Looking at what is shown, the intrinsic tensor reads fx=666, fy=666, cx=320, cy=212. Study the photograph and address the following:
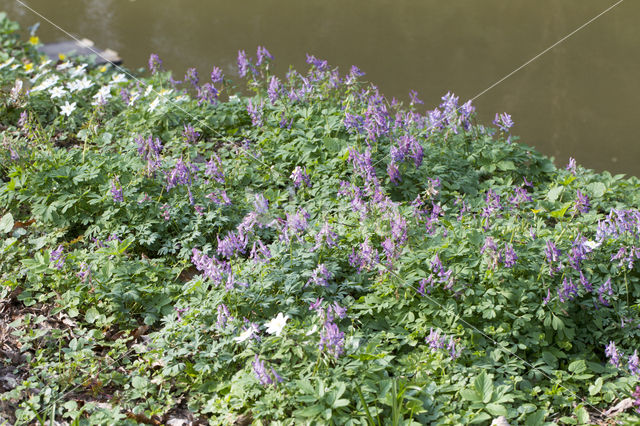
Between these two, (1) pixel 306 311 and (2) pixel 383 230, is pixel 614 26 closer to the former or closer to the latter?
(2) pixel 383 230

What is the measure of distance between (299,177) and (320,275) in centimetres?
102

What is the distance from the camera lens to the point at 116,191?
13.1ft

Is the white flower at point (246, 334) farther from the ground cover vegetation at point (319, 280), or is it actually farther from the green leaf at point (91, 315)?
the green leaf at point (91, 315)

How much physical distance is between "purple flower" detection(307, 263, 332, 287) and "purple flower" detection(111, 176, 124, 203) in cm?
139

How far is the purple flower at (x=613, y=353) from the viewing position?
313 cm

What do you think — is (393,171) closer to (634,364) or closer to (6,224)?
(634,364)

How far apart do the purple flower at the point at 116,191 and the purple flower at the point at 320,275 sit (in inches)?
54.9

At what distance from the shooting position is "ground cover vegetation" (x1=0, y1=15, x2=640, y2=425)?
3.01 m

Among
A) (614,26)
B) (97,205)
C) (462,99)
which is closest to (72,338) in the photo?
(97,205)

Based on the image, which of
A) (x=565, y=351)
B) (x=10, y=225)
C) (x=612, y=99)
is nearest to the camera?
(x=565, y=351)

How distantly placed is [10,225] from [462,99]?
4.56 metres

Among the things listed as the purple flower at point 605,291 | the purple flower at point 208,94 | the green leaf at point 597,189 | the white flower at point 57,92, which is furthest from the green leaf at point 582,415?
the white flower at point 57,92

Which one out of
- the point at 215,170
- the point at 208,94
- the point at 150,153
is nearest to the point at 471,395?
the point at 215,170

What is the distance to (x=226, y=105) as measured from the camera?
17.4 feet
